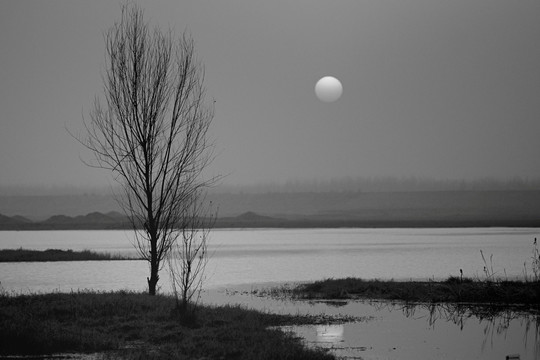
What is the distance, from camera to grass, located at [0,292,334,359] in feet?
60.0

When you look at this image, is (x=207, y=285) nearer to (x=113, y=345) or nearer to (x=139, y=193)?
(x=139, y=193)

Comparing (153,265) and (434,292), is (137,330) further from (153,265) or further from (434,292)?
(434,292)

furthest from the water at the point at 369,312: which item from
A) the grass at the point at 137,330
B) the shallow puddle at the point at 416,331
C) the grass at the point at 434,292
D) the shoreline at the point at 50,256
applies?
the shoreline at the point at 50,256

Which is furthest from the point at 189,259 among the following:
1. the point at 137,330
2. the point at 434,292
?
the point at 434,292

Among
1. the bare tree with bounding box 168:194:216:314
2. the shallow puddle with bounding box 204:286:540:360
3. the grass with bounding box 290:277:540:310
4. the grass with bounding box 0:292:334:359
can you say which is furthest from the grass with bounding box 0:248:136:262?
the grass with bounding box 0:292:334:359

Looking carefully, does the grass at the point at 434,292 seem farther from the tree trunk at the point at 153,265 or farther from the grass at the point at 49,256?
the grass at the point at 49,256

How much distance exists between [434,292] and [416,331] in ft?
33.2

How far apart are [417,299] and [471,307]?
2979mm

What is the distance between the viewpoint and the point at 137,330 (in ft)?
69.2

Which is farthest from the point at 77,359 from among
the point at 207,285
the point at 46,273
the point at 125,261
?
the point at 125,261

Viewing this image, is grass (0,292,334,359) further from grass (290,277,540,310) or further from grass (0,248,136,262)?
grass (0,248,136,262)

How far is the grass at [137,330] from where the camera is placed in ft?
60.0

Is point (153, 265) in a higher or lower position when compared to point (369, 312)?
higher

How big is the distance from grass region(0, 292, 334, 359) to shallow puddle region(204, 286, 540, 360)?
1.54 m
